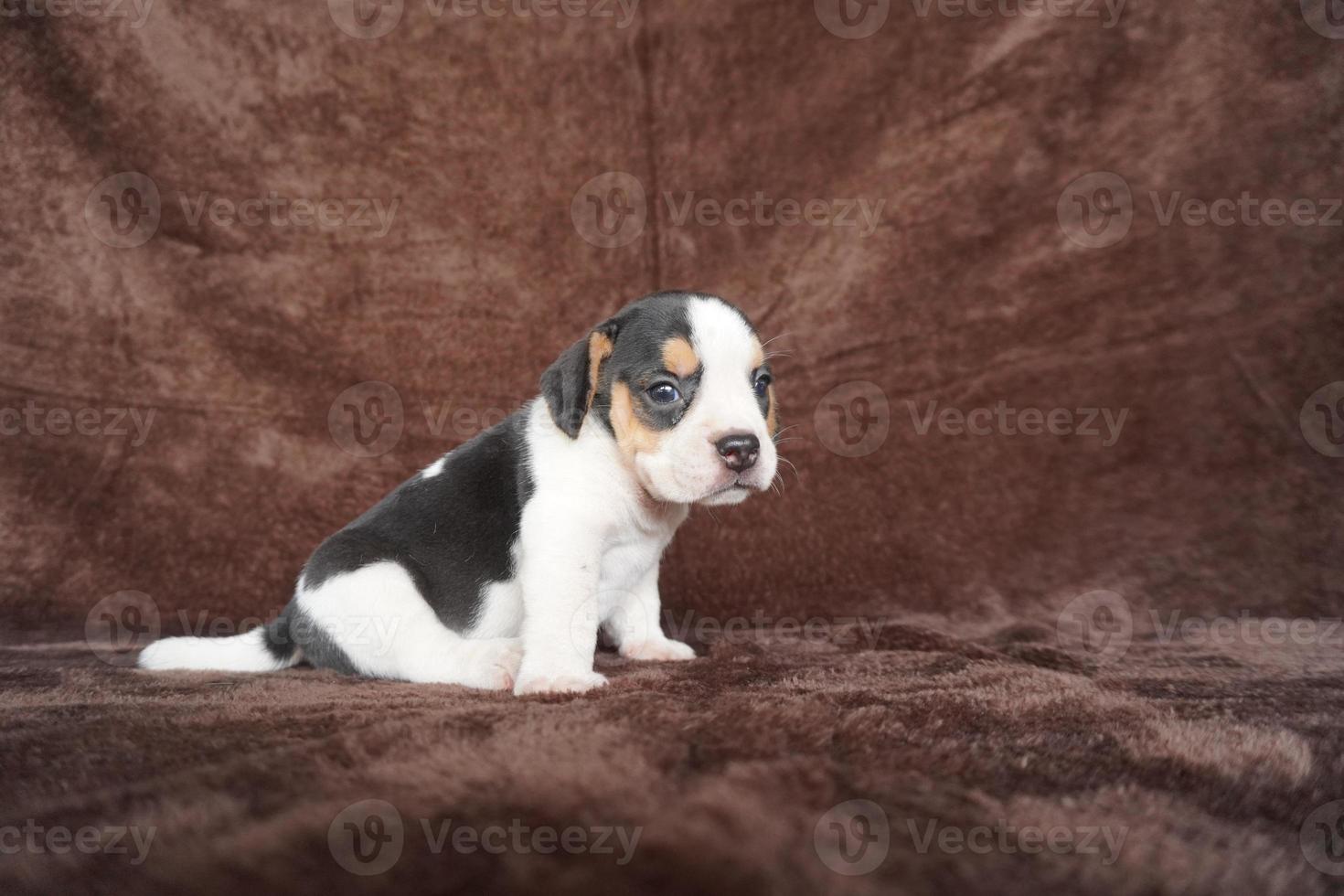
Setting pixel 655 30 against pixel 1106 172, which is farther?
pixel 655 30

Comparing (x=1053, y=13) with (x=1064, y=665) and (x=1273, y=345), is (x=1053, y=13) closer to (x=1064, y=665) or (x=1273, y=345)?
(x=1273, y=345)

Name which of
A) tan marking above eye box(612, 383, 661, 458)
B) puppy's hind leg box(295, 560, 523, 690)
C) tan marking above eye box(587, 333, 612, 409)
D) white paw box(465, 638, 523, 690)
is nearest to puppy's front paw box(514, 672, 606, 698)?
white paw box(465, 638, 523, 690)

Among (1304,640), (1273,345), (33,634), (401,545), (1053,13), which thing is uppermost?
(1053,13)

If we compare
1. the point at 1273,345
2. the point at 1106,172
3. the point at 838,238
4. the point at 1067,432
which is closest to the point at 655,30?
the point at 838,238

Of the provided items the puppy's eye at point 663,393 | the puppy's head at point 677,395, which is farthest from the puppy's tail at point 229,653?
the puppy's eye at point 663,393

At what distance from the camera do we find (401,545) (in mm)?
3545

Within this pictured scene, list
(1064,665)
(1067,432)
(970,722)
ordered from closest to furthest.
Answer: (970,722) < (1064,665) < (1067,432)

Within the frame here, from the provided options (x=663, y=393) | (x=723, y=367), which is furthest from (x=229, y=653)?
(x=723, y=367)

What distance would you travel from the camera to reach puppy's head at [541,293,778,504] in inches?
119

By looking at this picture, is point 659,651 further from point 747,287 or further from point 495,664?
point 747,287

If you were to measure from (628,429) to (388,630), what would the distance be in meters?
1.17

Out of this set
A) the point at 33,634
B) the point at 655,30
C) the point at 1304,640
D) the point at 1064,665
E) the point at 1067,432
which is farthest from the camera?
the point at 655,30

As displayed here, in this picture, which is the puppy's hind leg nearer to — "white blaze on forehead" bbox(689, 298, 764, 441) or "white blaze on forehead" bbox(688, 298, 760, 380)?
"white blaze on forehead" bbox(689, 298, 764, 441)

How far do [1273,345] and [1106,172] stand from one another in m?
1.21
